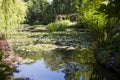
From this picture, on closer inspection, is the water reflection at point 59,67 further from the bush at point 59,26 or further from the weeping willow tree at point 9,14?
the bush at point 59,26

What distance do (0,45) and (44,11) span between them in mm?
45069

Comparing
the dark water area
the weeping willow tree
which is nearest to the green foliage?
the dark water area

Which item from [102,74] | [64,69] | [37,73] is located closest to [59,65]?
[64,69]

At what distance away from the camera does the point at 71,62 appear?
17344mm

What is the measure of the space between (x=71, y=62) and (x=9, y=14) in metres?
4.62

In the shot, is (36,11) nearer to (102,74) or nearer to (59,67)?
(59,67)

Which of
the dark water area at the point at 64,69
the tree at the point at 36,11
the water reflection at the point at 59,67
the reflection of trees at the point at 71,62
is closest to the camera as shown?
the dark water area at the point at 64,69

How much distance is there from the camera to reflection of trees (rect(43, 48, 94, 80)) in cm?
1437

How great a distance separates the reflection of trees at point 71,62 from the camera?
47.1 feet

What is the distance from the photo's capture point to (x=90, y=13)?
66.3ft

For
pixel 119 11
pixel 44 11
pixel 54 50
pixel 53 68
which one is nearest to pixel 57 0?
pixel 44 11

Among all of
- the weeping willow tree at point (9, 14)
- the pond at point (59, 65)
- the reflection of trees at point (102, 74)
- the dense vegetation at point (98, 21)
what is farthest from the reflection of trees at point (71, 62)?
the weeping willow tree at point (9, 14)

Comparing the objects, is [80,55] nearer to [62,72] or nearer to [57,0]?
[62,72]

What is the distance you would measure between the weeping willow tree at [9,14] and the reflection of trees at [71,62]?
10.5ft
